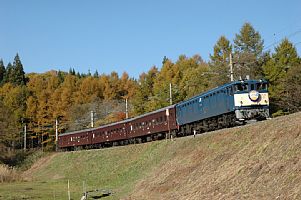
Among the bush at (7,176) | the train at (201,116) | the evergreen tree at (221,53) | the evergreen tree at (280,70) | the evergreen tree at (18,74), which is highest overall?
the evergreen tree at (18,74)

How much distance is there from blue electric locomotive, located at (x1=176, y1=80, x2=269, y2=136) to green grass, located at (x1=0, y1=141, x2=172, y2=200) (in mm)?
4140

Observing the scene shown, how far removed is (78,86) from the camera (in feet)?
343

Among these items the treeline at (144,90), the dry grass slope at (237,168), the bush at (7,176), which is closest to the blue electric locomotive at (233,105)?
the dry grass slope at (237,168)

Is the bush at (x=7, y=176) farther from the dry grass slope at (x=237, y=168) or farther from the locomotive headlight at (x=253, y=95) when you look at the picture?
the locomotive headlight at (x=253, y=95)

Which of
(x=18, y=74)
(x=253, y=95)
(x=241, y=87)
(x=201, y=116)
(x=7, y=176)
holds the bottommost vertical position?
(x=7, y=176)

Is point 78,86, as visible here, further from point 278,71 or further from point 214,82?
point 278,71

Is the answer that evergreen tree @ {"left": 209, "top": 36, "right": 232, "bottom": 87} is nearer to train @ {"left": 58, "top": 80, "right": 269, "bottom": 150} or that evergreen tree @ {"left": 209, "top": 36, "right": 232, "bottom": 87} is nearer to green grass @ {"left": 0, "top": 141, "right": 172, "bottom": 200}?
train @ {"left": 58, "top": 80, "right": 269, "bottom": 150}

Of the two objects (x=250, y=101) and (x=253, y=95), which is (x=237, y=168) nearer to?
(x=250, y=101)

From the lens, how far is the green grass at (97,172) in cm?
2933

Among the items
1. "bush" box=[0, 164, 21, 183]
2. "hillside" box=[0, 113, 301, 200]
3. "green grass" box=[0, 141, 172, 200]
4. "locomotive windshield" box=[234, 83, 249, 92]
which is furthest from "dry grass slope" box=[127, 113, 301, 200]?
"bush" box=[0, 164, 21, 183]

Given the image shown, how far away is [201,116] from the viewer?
33844 millimetres

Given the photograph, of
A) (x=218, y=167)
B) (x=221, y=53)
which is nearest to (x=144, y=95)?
(x=221, y=53)

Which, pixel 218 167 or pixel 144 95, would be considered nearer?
pixel 218 167

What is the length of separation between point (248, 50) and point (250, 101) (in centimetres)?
3667
